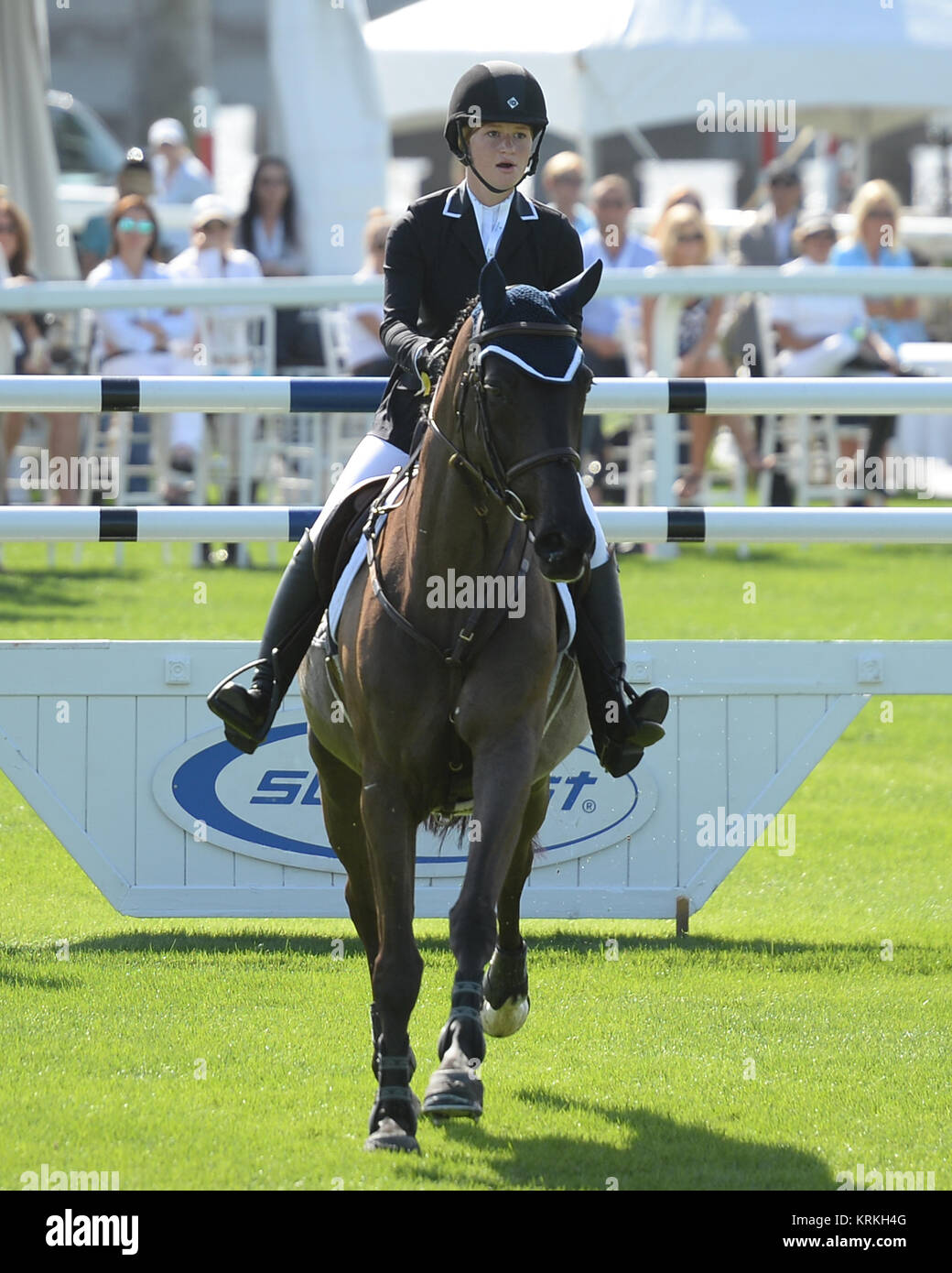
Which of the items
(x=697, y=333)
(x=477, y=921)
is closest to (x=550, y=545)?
(x=477, y=921)

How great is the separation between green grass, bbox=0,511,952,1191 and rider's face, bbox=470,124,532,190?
94.2 inches

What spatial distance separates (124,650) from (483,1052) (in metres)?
2.67

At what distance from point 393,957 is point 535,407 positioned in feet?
4.45

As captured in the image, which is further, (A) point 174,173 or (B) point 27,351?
(A) point 174,173

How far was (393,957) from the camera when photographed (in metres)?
5.09

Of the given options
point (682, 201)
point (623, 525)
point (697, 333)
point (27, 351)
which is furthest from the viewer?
point (682, 201)

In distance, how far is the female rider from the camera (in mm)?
5719

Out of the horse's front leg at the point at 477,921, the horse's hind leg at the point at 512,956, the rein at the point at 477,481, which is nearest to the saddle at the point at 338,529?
the rein at the point at 477,481

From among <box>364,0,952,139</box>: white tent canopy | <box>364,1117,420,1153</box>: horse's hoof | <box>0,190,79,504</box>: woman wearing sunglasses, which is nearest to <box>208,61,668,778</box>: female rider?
<box>364,1117,420,1153</box>: horse's hoof

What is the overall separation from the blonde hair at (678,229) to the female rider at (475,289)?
9.35 meters

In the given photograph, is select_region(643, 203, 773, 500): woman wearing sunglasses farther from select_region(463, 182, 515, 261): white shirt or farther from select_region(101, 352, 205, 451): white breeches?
select_region(463, 182, 515, 261): white shirt

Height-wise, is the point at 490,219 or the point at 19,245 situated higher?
the point at 19,245

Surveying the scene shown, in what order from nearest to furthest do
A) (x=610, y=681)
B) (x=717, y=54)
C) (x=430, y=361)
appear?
(x=430, y=361) → (x=610, y=681) → (x=717, y=54)

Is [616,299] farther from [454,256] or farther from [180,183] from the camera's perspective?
[454,256]
